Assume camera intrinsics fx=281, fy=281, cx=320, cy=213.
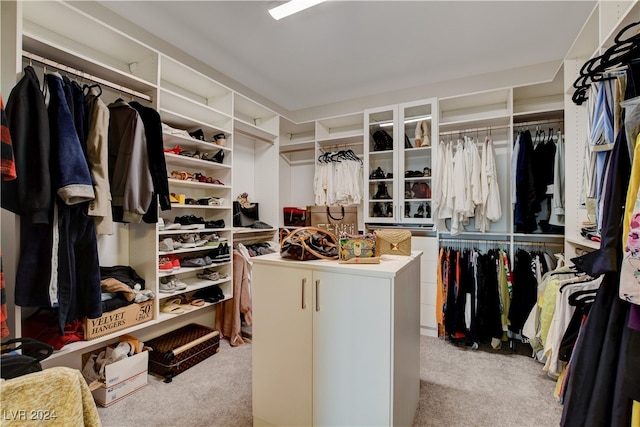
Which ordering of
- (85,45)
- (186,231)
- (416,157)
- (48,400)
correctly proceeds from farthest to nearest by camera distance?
(416,157) < (186,231) < (85,45) < (48,400)

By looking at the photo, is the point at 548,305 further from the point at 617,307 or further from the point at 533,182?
the point at 533,182

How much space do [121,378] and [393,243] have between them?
2.07 metres

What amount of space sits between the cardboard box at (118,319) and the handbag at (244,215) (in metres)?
1.33

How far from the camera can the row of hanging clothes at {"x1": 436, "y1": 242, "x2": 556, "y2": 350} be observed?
2.58 meters

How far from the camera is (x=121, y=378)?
6.38 feet

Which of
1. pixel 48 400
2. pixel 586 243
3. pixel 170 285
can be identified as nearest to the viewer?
pixel 48 400

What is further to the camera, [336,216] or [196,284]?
[336,216]

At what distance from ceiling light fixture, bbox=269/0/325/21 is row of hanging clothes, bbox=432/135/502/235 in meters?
1.84

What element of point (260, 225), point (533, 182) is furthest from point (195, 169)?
point (533, 182)

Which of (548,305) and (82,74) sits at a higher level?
(82,74)

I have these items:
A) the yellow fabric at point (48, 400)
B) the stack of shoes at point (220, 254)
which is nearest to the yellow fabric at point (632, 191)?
the yellow fabric at point (48, 400)

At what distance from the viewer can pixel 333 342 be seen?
4.43 ft

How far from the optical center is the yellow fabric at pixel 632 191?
92cm

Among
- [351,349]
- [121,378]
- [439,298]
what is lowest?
[121,378]
